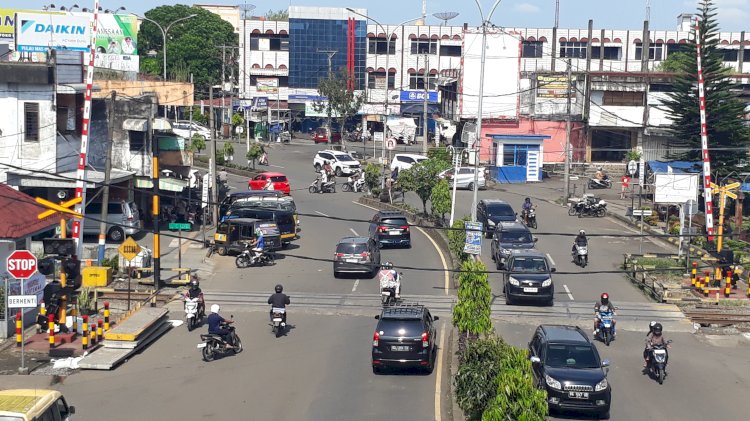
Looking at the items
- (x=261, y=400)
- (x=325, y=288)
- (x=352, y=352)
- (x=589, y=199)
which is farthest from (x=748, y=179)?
(x=261, y=400)

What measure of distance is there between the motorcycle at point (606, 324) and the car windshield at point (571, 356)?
568 centimetres

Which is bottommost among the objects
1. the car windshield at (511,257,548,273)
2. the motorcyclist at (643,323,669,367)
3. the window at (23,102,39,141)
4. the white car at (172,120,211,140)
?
the motorcyclist at (643,323,669,367)

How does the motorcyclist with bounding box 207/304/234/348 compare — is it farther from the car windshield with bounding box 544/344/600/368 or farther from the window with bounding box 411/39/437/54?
the window with bounding box 411/39/437/54

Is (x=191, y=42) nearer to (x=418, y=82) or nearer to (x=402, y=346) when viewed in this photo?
(x=418, y=82)

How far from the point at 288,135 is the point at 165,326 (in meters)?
60.3

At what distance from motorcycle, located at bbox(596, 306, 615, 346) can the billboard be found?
29842 millimetres

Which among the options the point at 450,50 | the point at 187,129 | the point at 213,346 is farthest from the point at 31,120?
the point at 450,50

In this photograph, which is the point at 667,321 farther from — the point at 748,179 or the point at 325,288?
the point at 748,179

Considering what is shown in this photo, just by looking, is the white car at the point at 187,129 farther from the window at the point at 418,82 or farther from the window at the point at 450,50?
the window at the point at 450,50

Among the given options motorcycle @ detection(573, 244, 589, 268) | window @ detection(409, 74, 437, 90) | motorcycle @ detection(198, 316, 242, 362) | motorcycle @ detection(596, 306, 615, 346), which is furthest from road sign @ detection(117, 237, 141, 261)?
window @ detection(409, 74, 437, 90)

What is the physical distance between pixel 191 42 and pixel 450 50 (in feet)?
93.2

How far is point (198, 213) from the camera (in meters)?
47.2

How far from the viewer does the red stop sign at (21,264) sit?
23828mm

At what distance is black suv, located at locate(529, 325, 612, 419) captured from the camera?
19578 millimetres
